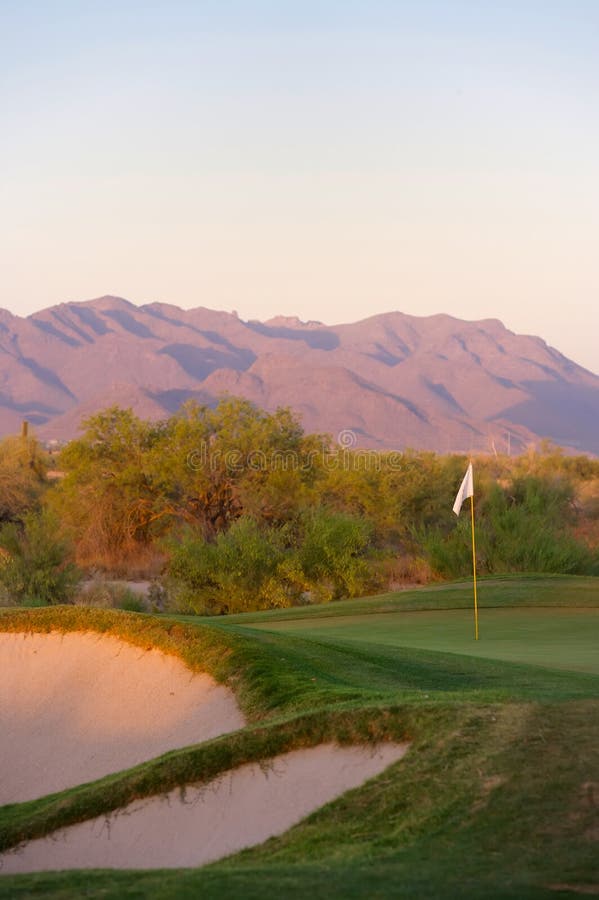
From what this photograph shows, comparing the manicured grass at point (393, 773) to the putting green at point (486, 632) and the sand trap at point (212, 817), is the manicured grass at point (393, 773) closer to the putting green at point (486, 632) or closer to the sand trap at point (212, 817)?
the sand trap at point (212, 817)

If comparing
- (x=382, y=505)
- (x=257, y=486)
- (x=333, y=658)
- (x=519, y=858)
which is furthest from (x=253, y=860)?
→ (x=382, y=505)

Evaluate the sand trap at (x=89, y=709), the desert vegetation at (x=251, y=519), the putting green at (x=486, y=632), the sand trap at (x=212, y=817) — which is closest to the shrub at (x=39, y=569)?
the desert vegetation at (x=251, y=519)

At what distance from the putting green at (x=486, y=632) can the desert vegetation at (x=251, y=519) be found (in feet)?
22.5

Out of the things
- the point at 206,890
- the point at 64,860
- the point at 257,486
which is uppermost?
the point at 257,486

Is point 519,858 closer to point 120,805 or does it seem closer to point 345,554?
point 120,805

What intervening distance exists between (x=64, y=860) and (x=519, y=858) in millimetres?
3310

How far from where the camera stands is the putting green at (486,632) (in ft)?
43.9

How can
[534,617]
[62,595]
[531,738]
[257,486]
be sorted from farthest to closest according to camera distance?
1. [257,486]
2. [62,595]
3. [534,617]
4. [531,738]

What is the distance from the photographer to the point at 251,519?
2928 cm

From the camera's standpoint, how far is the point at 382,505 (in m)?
38.0

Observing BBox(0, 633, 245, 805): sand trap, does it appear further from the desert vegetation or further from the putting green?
the desert vegetation

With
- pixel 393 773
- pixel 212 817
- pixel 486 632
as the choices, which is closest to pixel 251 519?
pixel 486 632

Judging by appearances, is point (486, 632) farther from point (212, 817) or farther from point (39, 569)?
point (39, 569)

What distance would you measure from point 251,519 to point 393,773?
22.6 metres
